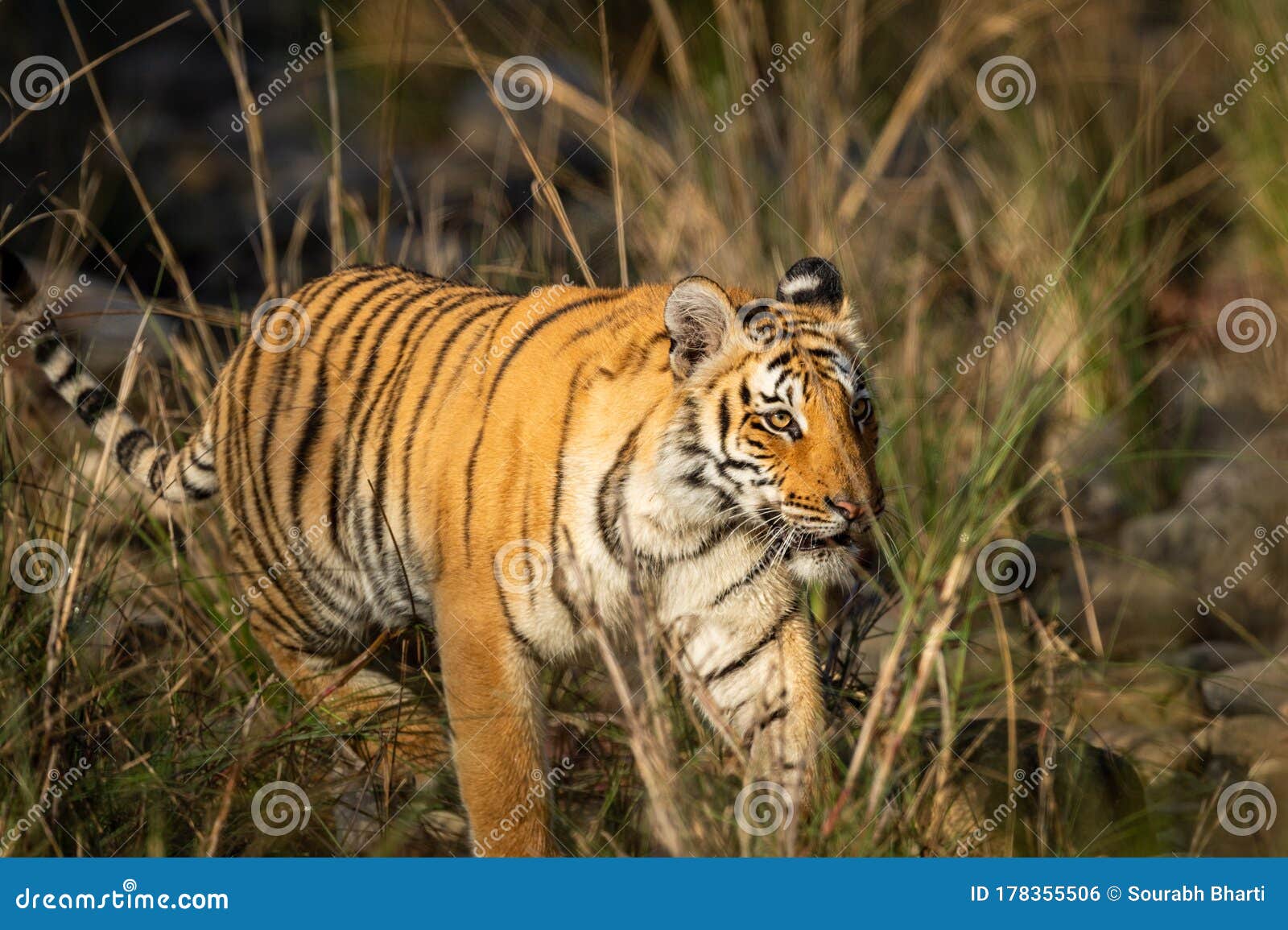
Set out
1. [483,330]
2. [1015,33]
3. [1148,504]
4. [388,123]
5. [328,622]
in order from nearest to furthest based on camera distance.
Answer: [483,330], [328,622], [388,123], [1148,504], [1015,33]

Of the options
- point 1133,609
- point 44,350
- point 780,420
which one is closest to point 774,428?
point 780,420

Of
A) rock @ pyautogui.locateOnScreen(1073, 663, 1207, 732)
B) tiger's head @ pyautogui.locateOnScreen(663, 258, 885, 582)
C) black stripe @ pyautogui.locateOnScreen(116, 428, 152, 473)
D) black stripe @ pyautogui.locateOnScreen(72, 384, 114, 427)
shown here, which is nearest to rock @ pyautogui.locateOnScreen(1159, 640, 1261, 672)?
rock @ pyautogui.locateOnScreen(1073, 663, 1207, 732)

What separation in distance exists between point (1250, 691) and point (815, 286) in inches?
77.7

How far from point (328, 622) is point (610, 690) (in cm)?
86

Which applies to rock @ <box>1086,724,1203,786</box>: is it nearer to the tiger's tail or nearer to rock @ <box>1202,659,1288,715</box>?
rock @ <box>1202,659,1288,715</box>

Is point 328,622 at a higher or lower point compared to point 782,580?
lower

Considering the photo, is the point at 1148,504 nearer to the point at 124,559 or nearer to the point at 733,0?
the point at 733,0

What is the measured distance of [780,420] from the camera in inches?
109

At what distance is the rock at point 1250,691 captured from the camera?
156 inches

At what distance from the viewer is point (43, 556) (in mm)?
3088

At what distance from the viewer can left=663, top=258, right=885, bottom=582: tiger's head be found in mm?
2730

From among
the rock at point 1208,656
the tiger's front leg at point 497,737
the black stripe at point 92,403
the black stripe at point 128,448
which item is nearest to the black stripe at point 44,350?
the black stripe at point 92,403

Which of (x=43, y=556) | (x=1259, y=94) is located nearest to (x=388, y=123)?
(x=43, y=556)

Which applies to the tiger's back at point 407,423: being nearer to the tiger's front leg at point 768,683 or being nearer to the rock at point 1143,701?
the tiger's front leg at point 768,683
